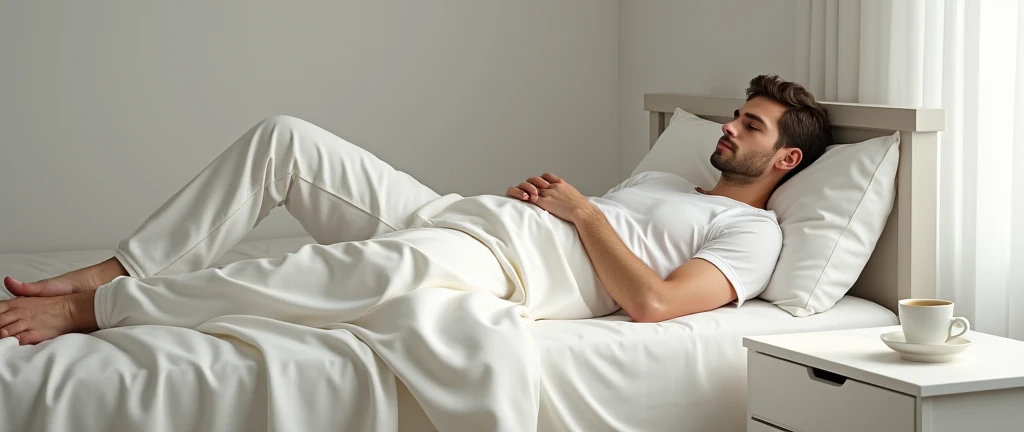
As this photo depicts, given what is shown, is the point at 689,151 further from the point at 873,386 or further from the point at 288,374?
the point at 288,374

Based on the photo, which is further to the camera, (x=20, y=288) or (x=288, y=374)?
(x=20, y=288)

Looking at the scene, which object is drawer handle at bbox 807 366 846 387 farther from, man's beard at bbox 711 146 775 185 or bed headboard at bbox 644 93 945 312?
man's beard at bbox 711 146 775 185

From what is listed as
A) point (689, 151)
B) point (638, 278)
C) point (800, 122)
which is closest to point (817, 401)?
point (638, 278)

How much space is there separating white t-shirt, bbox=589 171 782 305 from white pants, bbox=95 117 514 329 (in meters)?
0.35

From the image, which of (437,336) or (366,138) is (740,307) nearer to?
(437,336)

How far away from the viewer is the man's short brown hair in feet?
7.92

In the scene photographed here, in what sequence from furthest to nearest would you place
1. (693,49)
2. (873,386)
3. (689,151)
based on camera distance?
(693,49) < (689,151) < (873,386)

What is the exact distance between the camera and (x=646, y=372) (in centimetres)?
193

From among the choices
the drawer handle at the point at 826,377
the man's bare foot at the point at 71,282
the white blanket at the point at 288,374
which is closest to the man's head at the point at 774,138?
the drawer handle at the point at 826,377

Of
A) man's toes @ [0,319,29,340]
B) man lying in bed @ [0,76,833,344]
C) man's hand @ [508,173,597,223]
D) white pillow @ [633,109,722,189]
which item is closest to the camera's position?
man's toes @ [0,319,29,340]

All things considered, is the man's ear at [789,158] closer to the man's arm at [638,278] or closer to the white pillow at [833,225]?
the white pillow at [833,225]

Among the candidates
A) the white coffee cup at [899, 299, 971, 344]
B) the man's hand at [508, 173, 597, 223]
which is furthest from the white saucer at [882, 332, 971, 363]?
the man's hand at [508, 173, 597, 223]

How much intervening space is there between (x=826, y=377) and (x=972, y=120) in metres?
0.80

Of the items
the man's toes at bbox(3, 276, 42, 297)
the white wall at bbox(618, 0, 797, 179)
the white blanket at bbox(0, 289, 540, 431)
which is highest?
the white wall at bbox(618, 0, 797, 179)
